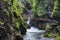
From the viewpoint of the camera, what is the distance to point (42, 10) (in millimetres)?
55625

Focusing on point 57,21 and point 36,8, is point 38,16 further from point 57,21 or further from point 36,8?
point 57,21

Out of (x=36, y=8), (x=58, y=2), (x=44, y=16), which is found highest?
(x=36, y=8)

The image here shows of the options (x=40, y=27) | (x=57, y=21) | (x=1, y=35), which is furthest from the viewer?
(x=40, y=27)

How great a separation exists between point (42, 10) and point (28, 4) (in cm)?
2708

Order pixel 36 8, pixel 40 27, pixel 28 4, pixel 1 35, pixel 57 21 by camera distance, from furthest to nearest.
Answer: pixel 28 4, pixel 36 8, pixel 40 27, pixel 57 21, pixel 1 35

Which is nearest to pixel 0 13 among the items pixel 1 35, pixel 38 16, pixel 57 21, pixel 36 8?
pixel 1 35

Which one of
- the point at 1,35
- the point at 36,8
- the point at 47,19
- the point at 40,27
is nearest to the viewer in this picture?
the point at 1,35

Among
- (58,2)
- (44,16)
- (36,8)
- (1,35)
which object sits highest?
(36,8)

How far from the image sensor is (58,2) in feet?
145

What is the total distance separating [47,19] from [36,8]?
9515 millimetres

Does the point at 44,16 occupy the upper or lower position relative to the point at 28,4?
lower

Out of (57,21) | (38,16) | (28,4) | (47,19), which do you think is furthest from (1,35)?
(28,4)

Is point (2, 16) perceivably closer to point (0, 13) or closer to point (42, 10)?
point (0, 13)

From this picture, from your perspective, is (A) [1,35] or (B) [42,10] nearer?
(A) [1,35]
